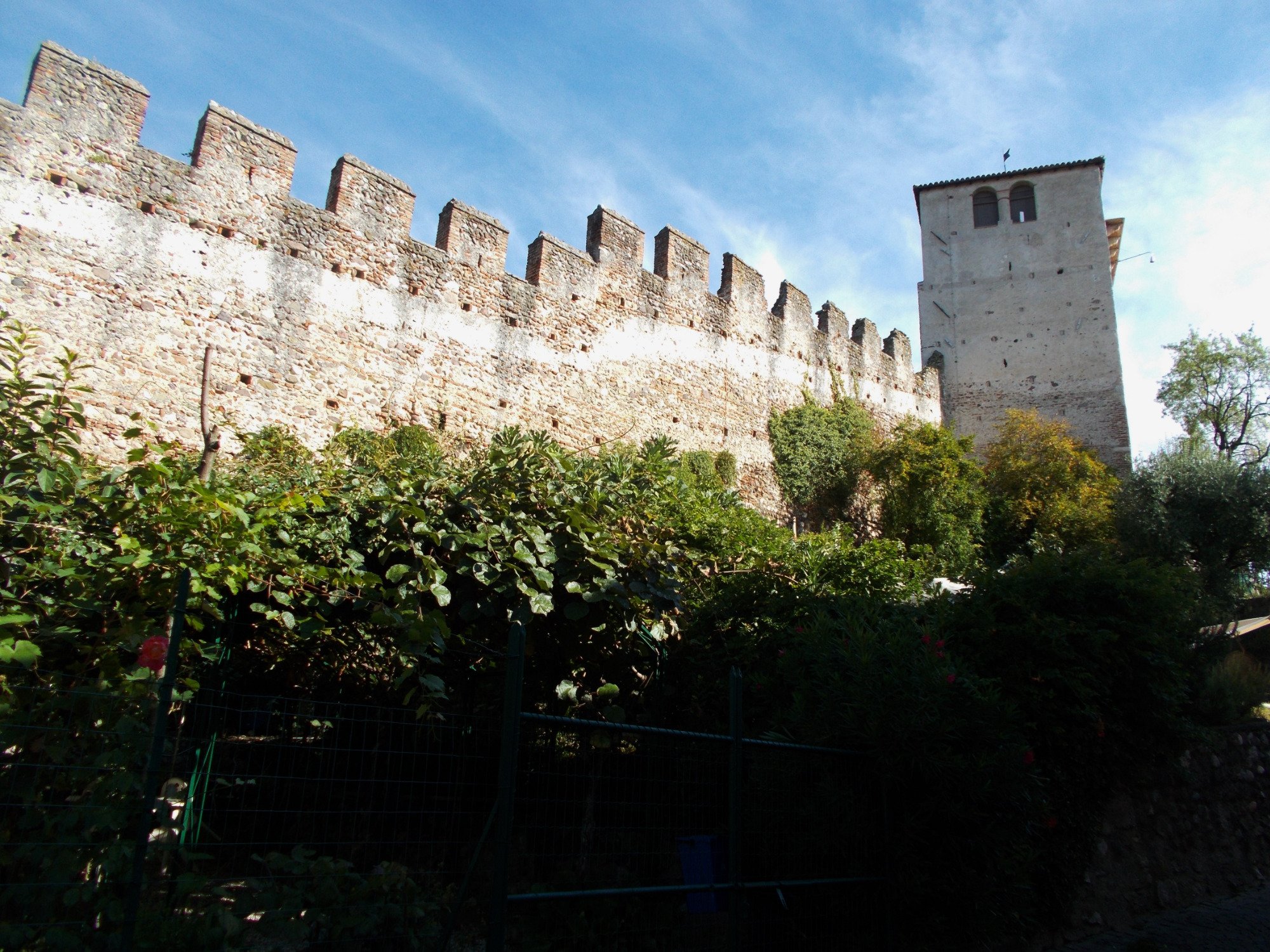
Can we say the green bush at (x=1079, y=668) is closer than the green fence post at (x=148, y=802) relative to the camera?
No

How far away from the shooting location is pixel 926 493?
17.2 meters

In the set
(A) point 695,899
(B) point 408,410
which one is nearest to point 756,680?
(A) point 695,899

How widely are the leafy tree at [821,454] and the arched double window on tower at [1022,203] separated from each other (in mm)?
9180

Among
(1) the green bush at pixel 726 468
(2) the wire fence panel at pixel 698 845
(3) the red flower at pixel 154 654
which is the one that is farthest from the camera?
(1) the green bush at pixel 726 468

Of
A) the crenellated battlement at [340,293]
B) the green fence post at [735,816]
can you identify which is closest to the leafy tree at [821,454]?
the crenellated battlement at [340,293]

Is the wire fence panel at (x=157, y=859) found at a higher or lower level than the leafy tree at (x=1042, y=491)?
lower

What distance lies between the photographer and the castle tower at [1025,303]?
2138 cm

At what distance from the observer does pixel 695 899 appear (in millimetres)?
4297

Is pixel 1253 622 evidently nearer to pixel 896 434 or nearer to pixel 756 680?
pixel 896 434

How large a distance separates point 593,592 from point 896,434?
13545 millimetres

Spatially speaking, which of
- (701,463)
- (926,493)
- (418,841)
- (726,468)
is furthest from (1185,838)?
(926,493)

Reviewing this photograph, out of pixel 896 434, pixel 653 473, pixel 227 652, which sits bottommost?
pixel 227 652

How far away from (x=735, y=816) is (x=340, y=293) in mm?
9166

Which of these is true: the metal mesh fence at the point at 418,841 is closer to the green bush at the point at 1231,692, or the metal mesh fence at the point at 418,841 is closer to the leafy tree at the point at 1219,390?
the green bush at the point at 1231,692
